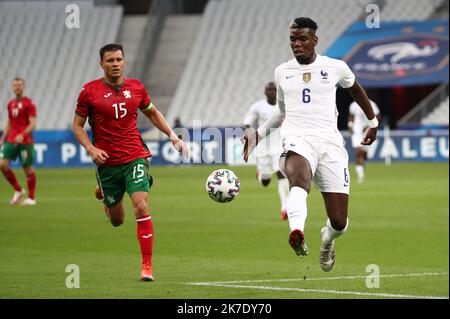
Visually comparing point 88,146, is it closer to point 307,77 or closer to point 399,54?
point 307,77

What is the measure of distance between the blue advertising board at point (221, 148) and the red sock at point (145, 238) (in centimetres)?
2743

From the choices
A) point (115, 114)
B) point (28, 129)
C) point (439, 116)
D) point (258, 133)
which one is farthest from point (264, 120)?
point (439, 116)

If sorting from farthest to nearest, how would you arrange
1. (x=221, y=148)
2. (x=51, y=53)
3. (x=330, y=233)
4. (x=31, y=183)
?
(x=51, y=53) → (x=221, y=148) → (x=31, y=183) → (x=330, y=233)

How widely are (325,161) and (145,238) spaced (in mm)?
2474

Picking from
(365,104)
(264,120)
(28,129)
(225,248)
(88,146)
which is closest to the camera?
(365,104)

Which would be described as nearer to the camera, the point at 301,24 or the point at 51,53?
the point at 301,24

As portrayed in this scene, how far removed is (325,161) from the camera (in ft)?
35.4

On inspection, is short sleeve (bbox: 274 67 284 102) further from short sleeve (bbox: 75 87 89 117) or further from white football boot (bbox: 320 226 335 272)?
short sleeve (bbox: 75 87 89 117)

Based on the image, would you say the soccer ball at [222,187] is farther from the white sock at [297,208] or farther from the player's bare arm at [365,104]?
the player's bare arm at [365,104]

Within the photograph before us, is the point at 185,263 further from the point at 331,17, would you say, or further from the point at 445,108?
the point at 331,17

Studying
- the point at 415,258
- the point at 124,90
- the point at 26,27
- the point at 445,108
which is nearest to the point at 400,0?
the point at 445,108

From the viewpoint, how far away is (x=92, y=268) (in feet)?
45.9

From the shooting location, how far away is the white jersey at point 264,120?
2164cm

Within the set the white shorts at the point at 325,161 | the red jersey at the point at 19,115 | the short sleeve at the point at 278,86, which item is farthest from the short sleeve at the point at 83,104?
the red jersey at the point at 19,115
